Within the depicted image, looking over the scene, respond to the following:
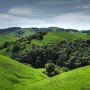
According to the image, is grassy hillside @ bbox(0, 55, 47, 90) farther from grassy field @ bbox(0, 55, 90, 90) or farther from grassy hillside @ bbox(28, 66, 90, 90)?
grassy hillside @ bbox(28, 66, 90, 90)

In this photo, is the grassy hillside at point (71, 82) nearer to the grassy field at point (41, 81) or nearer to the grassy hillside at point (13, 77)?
the grassy field at point (41, 81)

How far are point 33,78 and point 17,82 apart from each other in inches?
520

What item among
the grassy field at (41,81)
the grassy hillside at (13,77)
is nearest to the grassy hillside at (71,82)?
the grassy field at (41,81)

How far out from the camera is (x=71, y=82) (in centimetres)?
6725

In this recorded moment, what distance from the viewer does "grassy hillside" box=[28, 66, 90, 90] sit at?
63.6 m

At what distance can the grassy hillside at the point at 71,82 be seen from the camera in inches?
2505

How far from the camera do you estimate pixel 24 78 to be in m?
89.0

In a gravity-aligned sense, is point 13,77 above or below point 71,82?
below

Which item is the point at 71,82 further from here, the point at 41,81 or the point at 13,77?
the point at 13,77

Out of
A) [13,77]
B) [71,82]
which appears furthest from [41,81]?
[71,82]

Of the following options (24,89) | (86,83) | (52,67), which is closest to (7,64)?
(24,89)

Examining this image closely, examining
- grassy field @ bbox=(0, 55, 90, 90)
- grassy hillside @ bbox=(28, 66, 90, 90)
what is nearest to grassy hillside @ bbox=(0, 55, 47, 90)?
grassy field @ bbox=(0, 55, 90, 90)

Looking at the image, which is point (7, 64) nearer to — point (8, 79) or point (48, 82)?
point (8, 79)

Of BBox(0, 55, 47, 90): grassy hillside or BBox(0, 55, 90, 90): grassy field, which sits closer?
BBox(0, 55, 90, 90): grassy field
